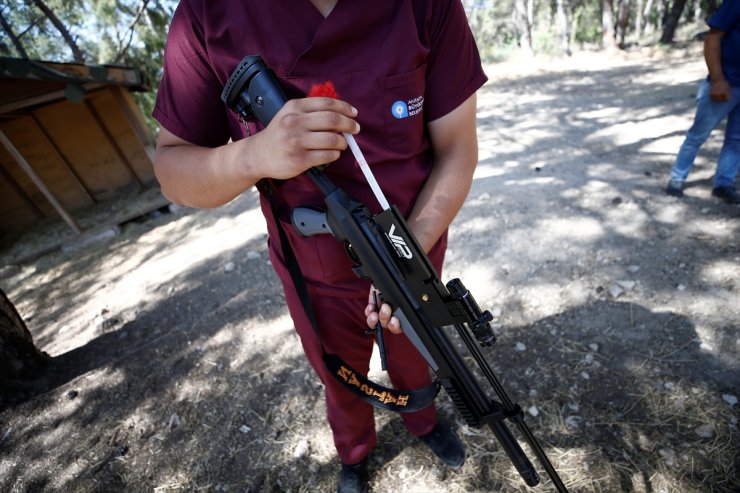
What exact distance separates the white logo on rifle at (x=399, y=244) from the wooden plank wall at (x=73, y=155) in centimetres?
804

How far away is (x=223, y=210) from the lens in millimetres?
6699

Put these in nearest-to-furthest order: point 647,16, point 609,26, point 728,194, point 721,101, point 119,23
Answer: point 721,101, point 728,194, point 119,23, point 609,26, point 647,16

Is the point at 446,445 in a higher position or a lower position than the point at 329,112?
lower

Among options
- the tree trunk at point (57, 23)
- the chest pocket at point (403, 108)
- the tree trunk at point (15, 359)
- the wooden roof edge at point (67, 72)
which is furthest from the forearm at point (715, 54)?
the tree trunk at point (57, 23)

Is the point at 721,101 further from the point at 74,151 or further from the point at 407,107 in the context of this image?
the point at 74,151

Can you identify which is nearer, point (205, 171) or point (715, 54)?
point (205, 171)

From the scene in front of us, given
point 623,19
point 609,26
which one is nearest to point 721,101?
point 623,19

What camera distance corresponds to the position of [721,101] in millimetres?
3447

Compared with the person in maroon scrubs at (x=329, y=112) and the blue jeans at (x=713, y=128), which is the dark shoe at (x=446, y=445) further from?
the blue jeans at (x=713, y=128)

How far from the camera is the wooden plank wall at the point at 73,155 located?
25.1ft

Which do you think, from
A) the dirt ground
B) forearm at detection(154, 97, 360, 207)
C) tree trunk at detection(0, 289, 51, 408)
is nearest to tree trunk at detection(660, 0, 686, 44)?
the dirt ground

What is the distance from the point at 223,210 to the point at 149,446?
478 cm

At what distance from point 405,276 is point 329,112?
54cm

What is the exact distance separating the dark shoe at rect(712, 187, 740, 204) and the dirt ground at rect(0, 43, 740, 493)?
0.57ft
